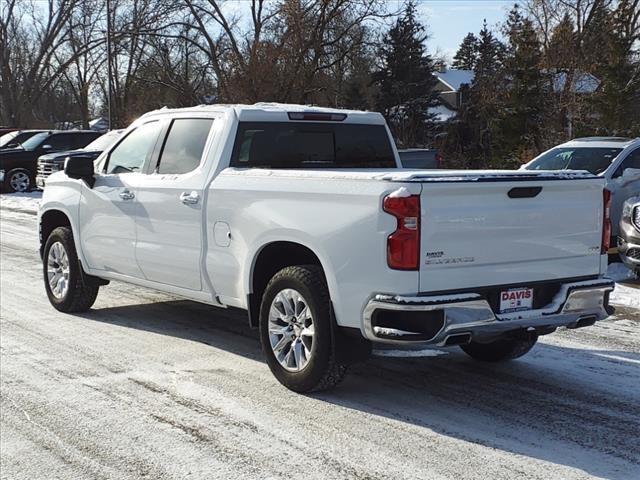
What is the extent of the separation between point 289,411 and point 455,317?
1.24 meters

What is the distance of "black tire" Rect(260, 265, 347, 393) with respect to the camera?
5082 mm

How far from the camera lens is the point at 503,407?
5.13 m

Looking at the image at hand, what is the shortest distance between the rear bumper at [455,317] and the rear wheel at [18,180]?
22.1 metres

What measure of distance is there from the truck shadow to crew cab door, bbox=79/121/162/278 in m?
0.77

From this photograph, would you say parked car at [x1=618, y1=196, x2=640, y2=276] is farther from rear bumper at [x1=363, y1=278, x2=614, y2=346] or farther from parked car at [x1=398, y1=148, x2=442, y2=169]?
parked car at [x1=398, y1=148, x2=442, y2=169]

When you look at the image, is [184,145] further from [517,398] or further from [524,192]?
[517,398]

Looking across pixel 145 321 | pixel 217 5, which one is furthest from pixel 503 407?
pixel 217 5

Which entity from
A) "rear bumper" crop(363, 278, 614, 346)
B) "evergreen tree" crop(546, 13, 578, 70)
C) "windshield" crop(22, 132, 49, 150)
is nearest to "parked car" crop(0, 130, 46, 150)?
"windshield" crop(22, 132, 49, 150)

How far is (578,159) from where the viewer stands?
40.9 ft

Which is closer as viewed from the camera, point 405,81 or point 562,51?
point 562,51

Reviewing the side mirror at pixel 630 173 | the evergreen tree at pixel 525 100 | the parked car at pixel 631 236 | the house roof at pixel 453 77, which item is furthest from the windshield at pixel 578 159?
the house roof at pixel 453 77

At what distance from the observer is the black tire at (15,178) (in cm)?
2441

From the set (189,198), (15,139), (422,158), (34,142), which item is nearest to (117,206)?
(189,198)

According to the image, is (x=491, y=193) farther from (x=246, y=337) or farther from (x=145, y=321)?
(x=145, y=321)
